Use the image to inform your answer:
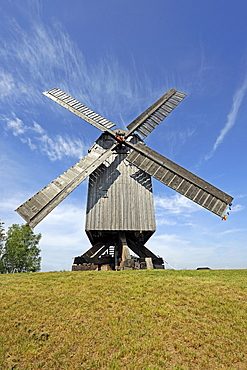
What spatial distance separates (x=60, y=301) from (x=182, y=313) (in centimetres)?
352

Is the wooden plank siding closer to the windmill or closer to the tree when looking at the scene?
the windmill

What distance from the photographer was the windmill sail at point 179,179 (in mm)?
12883

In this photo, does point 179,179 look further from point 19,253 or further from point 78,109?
point 19,253

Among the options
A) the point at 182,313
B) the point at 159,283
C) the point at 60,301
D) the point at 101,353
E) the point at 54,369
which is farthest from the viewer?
the point at 159,283

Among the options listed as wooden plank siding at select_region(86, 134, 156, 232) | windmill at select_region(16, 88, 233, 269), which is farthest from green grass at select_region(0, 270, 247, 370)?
wooden plank siding at select_region(86, 134, 156, 232)

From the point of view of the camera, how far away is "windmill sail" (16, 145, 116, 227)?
11305mm

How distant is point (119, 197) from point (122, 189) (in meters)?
0.66

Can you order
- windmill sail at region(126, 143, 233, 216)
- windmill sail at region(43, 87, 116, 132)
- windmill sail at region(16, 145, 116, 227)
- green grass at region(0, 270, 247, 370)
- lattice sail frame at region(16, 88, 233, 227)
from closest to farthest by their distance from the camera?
green grass at region(0, 270, 247, 370)
windmill sail at region(16, 145, 116, 227)
lattice sail frame at region(16, 88, 233, 227)
windmill sail at region(126, 143, 233, 216)
windmill sail at region(43, 87, 116, 132)

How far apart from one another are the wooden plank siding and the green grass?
639 centimetres

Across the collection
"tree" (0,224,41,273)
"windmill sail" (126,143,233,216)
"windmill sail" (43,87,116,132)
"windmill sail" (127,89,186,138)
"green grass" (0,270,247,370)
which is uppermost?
"windmill sail" (127,89,186,138)

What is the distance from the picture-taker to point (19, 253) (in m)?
27.0

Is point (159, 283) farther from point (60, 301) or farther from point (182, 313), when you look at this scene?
point (60, 301)

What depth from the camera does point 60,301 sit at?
6.56 metres

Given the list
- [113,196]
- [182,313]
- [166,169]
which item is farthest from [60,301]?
[166,169]
